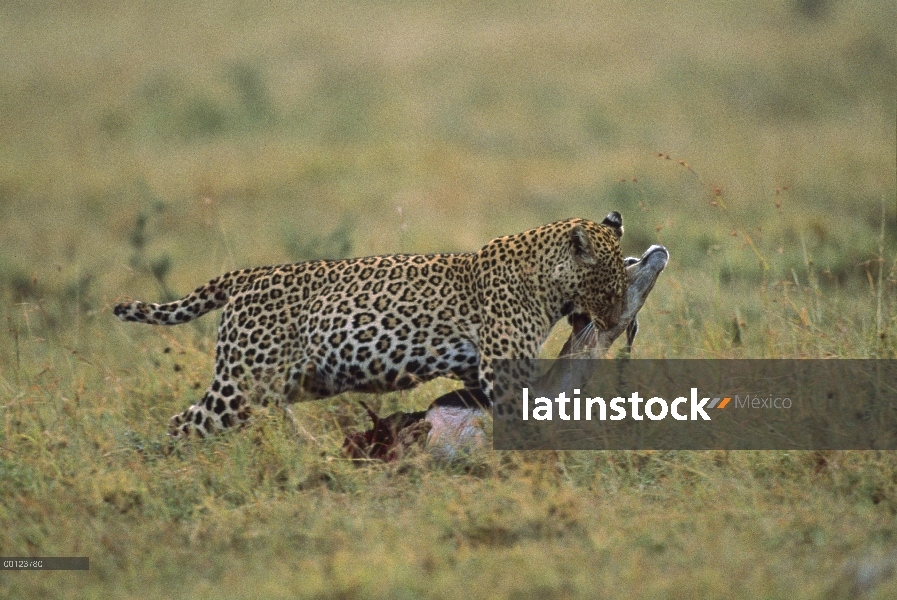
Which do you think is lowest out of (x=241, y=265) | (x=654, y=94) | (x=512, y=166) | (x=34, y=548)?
(x=34, y=548)

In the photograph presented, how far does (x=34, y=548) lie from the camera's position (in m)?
6.04

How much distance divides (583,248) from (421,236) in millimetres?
8629

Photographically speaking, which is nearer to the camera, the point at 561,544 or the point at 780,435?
the point at 561,544

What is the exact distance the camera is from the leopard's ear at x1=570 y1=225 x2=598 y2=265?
7.22 metres

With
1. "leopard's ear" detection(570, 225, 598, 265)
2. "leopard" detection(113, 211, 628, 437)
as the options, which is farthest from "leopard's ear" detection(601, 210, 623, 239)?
Result: "leopard's ear" detection(570, 225, 598, 265)

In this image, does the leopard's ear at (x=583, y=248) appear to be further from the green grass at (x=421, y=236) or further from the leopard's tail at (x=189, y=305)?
the leopard's tail at (x=189, y=305)

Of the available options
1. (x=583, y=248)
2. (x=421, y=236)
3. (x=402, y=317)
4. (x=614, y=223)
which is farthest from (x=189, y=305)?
(x=421, y=236)

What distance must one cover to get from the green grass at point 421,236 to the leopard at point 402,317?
1.19ft

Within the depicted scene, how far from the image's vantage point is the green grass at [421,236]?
5672 mm

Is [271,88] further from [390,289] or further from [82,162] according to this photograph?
[390,289]

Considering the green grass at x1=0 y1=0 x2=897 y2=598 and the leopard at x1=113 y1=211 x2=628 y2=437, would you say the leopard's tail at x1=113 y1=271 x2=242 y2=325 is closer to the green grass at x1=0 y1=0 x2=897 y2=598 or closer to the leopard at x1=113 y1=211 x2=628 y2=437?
the leopard at x1=113 y1=211 x2=628 y2=437

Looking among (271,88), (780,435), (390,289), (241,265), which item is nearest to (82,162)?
(271,88)

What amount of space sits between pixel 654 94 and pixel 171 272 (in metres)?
12.7

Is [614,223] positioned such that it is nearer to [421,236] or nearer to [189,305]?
[189,305]
